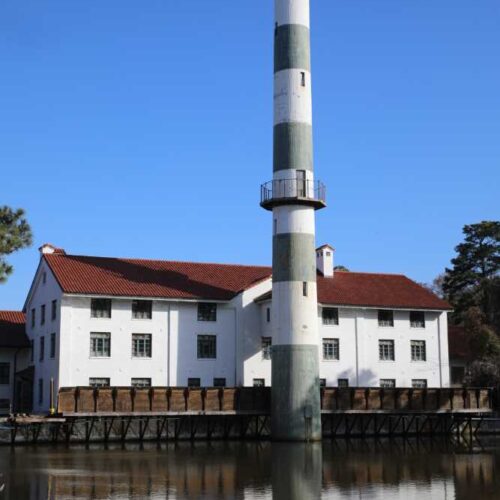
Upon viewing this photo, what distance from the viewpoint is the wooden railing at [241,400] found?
4334 centimetres

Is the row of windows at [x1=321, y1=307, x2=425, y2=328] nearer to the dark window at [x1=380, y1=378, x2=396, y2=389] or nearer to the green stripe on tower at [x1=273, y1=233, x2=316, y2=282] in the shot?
the dark window at [x1=380, y1=378, x2=396, y2=389]

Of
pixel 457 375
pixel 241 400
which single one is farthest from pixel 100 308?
pixel 457 375

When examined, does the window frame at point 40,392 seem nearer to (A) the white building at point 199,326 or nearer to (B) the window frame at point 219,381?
(A) the white building at point 199,326

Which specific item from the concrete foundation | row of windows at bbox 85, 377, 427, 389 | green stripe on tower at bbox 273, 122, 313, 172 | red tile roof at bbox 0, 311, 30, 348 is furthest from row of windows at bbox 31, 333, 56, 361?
green stripe on tower at bbox 273, 122, 313, 172

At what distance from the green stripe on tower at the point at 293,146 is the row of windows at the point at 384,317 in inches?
448

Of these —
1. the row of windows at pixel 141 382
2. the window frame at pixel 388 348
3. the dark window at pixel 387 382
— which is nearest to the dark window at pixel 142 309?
the row of windows at pixel 141 382

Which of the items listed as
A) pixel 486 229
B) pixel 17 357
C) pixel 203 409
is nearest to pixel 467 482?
pixel 203 409

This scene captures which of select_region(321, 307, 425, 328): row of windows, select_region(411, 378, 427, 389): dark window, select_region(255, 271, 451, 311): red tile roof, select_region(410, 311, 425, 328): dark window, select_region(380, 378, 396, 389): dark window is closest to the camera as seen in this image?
Result: select_region(321, 307, 425, 328): row of windows

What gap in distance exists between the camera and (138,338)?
49.4 m

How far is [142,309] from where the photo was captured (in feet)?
163

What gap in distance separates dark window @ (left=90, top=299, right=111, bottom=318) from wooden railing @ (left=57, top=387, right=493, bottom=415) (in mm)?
5882

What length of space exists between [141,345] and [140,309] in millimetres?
2009

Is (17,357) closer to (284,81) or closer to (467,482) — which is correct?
(284,81)

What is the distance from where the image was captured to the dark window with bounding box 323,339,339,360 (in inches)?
2088
